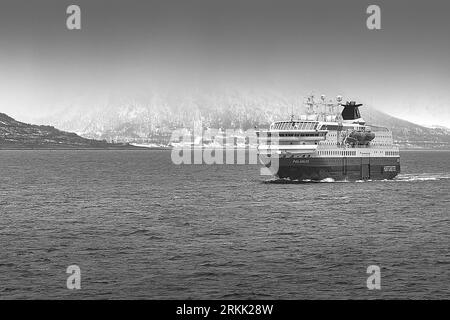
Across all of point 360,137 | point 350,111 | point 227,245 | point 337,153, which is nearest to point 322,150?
point 337,153

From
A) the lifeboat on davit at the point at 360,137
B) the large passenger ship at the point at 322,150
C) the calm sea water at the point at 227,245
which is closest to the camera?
the calm sea water at the point at 227,245

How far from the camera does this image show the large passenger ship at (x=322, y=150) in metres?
95.8

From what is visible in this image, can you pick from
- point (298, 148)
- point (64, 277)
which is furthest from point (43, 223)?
point (298, 148)

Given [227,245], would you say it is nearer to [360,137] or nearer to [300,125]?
[300,125]

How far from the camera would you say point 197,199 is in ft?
263

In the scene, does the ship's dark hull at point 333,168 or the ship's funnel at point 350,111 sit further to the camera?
the ship's funnel at point 350,111

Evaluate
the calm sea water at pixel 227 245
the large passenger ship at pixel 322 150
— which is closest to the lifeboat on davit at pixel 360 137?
the large passenger ship at pixel 322 150

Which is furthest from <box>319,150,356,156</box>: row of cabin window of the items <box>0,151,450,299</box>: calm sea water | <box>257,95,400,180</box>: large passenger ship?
<box>0,151,450,299</box>: calm sea water

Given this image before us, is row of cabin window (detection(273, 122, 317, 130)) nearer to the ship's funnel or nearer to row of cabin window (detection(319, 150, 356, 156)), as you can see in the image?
row of cabin window (detection(319, 150, 356, 156))

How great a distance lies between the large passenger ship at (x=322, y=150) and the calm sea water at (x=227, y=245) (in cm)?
1320

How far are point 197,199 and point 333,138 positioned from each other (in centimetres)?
3299

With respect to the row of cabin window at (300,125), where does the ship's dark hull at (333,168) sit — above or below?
below

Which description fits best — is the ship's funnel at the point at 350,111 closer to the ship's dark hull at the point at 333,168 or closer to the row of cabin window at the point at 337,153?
the ship's dark hull at the point at 333,168
